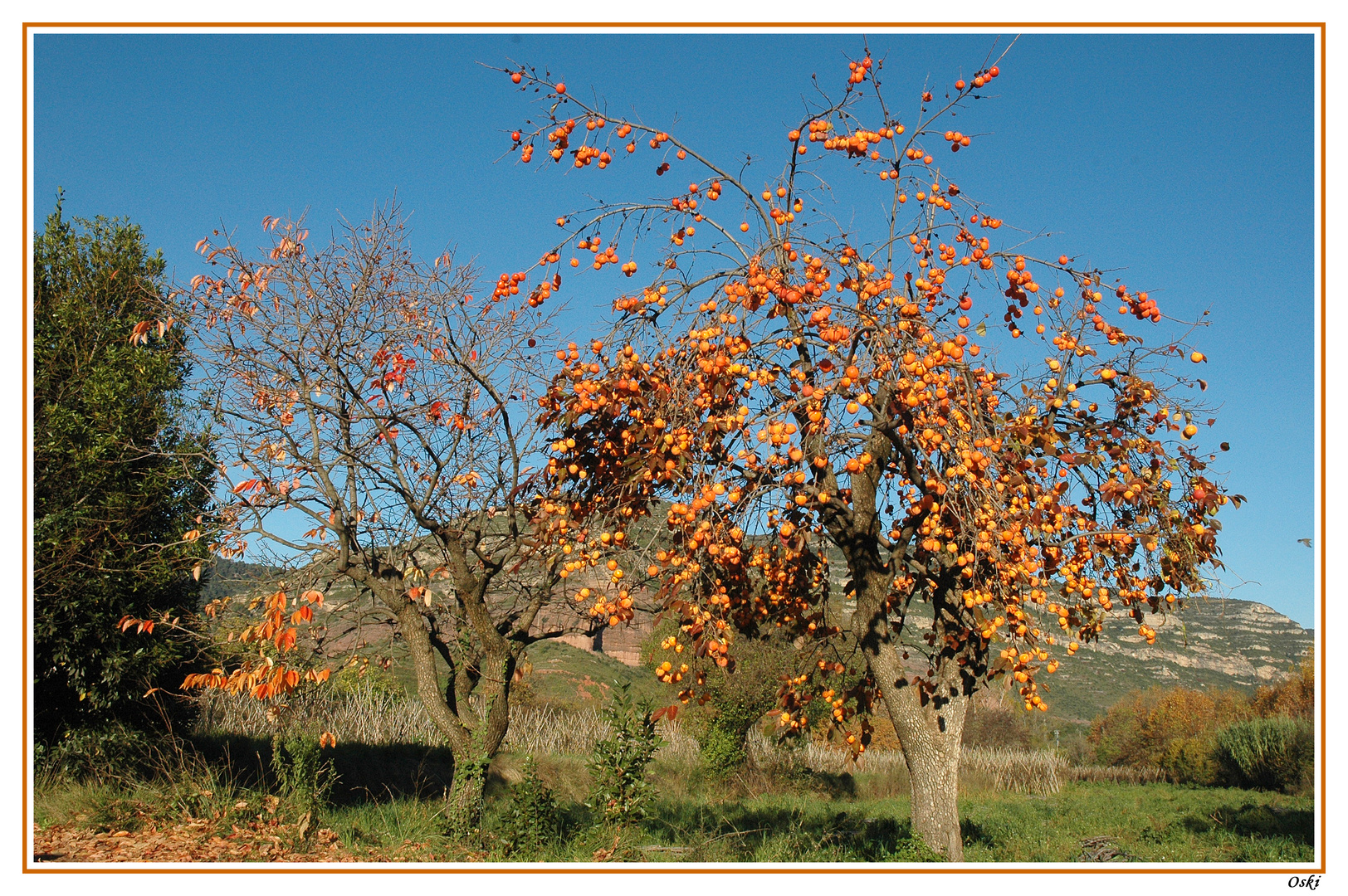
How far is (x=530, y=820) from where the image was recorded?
611 centimetres

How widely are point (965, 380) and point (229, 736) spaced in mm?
10238

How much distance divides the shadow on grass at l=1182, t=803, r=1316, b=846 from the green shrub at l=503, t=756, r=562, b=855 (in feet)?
28.1

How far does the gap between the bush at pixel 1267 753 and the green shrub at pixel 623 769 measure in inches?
573

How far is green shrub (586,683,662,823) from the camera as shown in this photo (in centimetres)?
601

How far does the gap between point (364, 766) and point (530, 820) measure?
19.2 feet

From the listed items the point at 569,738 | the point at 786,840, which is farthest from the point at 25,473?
the point at 569,738

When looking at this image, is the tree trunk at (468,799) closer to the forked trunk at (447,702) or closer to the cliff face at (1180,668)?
the forked trunk at (447,702)

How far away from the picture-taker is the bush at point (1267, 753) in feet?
50.8

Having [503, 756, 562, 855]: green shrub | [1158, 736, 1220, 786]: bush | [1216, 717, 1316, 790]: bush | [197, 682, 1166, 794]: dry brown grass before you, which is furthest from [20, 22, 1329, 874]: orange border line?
[1158, 736, 1220, 786]: bush

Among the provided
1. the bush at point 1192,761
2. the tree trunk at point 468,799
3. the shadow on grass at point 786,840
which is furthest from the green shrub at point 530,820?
the bush at point 1192,761

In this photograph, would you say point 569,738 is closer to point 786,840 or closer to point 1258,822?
point 786,840

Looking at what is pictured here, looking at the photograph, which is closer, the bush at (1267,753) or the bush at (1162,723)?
the bush at (1267,753)

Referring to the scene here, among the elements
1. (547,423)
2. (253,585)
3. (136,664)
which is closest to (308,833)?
(253,585)
